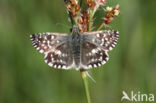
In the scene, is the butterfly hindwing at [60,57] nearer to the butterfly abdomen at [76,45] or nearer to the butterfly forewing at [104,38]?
the butterfly abdomen at [76,45]

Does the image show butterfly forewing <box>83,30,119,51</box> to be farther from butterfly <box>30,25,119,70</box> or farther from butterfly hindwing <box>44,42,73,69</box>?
butterfly hindwing <box>44,42,73,69</box>

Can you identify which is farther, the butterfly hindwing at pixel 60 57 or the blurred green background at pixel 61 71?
the blurred green background at pixel 61 71

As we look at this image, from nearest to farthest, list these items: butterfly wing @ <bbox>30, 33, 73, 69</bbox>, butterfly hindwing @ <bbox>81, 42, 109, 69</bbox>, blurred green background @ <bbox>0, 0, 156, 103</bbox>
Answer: butterfly hindwing @ <bbox>81, 42, 109, 69</bbox> → butterfly wing @ <bbox>30, 33, 73, 69</bbox> → blurred green background @ <bbox>0, 0, 156, 103</bbox>

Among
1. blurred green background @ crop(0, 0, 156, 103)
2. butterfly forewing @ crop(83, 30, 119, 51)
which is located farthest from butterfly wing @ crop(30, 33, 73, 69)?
blurred green background @ crop(0, 0, 156, 103)

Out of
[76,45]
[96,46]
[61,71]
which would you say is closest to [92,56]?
[96,46]

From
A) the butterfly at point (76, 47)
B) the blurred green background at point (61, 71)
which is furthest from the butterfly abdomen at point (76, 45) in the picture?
the blurred green background at point (61, 71)

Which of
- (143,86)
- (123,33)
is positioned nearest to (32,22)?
(123,33)

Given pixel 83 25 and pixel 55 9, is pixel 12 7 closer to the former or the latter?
pixel 55 9
